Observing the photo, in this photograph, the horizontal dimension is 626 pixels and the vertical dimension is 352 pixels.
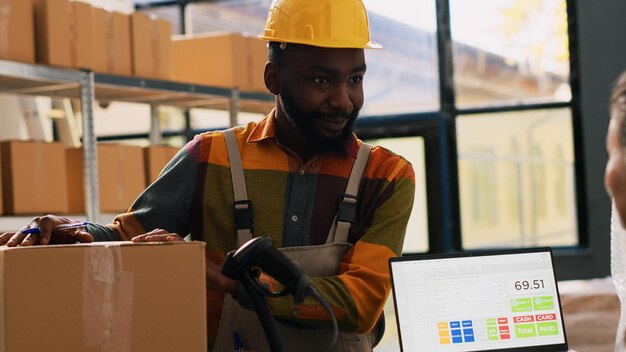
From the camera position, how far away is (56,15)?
401cm

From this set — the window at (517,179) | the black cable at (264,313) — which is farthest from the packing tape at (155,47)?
the black cable at (264,313)

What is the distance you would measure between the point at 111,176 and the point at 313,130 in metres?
2.70

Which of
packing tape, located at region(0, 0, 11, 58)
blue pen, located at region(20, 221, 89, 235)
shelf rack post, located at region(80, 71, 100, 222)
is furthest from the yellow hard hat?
shelf rack post, located at region(80, 71, 100, 222)

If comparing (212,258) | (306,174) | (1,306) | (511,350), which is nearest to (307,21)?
(306,174)

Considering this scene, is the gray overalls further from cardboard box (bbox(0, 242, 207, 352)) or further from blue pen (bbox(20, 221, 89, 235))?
cardboard box (bbox(0, 242, 207, 352))

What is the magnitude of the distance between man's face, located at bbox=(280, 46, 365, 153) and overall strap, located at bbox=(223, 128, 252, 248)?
0.14 meters

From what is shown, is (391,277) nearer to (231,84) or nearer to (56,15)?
(56,15)

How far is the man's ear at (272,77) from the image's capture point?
1982 mm

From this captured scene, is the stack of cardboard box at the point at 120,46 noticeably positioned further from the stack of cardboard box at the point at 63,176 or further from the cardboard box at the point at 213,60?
the stack of cardboard box at the point at 63,176

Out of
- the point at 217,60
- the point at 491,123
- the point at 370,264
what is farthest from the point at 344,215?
the point at 491,123

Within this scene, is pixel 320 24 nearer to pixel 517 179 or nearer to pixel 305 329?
pixel 305 329

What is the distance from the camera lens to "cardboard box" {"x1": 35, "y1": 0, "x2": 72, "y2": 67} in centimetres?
397

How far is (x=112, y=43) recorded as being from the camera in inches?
173

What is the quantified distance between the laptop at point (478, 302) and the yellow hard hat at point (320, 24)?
1.46ft
